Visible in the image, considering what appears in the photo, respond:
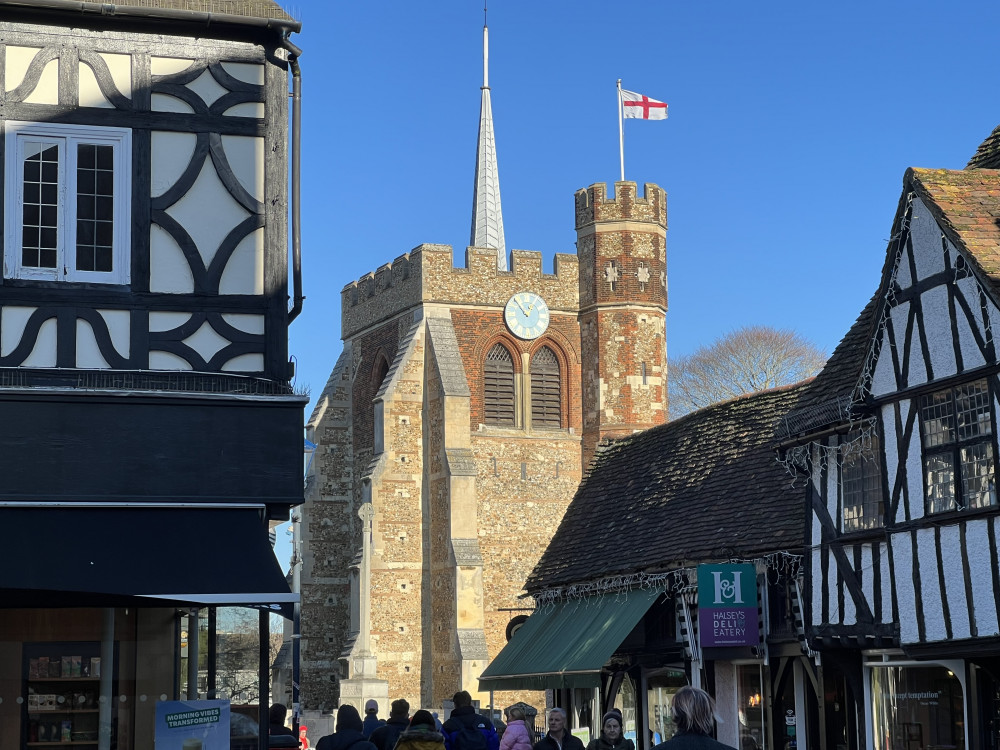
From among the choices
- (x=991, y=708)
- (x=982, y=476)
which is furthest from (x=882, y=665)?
(x=982, y=476)

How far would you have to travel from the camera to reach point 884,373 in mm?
16906

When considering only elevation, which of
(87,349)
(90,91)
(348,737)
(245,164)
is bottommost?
(348,737)

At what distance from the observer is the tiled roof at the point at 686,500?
20594 mm

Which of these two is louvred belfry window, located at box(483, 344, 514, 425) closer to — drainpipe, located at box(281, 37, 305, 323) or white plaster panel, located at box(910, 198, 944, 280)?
white plaster panel, located at box(910, 198, 944, 280)

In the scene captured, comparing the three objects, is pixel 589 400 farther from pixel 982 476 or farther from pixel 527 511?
pixel 982 476

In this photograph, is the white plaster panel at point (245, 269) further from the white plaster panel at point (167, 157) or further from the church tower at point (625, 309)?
the church tower at point (625, 309)

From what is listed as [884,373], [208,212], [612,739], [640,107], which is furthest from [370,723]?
[640,107]

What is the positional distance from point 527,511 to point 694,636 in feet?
71.2

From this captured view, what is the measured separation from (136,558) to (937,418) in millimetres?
8855

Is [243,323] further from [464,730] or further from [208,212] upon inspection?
[464,730]

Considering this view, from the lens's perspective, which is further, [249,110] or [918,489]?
[918,489]

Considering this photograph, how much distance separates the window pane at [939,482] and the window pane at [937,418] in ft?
0.60

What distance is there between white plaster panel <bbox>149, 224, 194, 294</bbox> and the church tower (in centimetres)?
3079

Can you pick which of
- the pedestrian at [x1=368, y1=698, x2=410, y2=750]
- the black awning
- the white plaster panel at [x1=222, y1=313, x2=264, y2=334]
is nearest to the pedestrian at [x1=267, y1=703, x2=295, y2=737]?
the pedestrian at [x1=368, y1=698, x2=410, y2=750]
